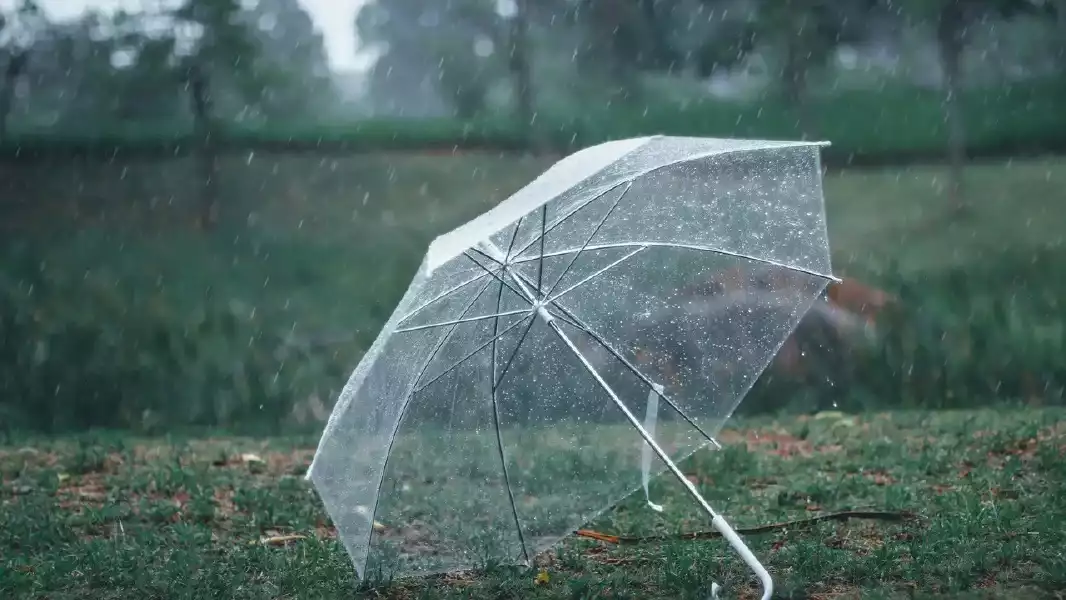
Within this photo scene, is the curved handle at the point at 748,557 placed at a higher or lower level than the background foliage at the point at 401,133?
lower

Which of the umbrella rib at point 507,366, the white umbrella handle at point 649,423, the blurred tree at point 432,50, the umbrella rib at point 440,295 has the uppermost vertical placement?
the blurred tree at point 432,50

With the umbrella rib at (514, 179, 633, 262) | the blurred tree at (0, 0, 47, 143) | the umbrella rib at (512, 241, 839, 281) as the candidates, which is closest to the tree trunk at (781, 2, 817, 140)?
the umbrella rib at (512, 241, 839, 281)

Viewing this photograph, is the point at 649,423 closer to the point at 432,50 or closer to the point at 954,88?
the point at 954,88

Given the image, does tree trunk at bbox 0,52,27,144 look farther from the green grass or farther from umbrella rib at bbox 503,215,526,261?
umbrella rib at bbox 503,215,526,261

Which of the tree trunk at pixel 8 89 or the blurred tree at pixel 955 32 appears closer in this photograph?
the blurred tree at pixel 955 32

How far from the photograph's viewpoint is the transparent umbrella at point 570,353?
351cm

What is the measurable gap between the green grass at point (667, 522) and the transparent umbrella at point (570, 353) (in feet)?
0.92

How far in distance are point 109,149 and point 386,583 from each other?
8.37 metres

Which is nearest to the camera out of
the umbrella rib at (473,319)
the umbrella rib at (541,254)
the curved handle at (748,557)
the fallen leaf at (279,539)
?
the curved handle at (748,557)

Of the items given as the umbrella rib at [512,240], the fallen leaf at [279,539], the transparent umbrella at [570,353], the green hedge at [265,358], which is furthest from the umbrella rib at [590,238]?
the green hedge at [265,358]

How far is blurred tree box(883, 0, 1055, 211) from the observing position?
Result: 1035 centimetres

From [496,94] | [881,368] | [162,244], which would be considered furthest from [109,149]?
[881,368]

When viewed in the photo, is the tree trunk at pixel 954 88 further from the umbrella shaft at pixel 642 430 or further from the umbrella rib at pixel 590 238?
the umbrella shaft at pixel 642 430

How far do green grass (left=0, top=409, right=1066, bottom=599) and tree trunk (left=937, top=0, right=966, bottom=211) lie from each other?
3734 millimetres
